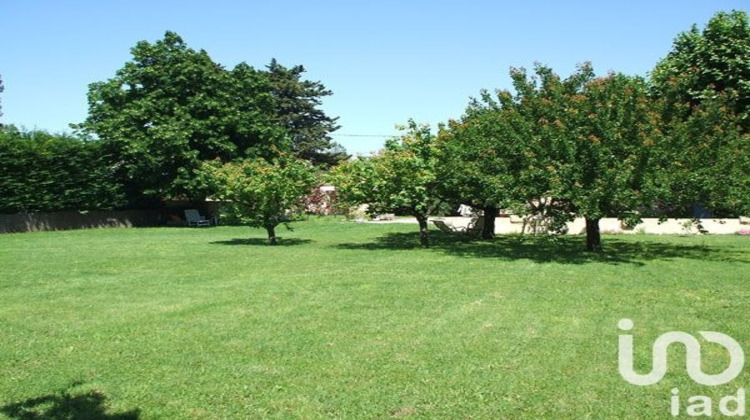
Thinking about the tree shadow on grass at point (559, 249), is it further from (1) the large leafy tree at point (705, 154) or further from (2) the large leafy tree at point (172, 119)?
(2) the large leafy tree at point (172, 119)

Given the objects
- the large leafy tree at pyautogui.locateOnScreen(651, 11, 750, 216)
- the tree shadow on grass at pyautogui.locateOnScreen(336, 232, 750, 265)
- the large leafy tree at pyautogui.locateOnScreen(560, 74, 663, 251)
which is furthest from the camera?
the tree shadow on grass at pyautogui.locateOnScreen(336, 232, 750, 265)

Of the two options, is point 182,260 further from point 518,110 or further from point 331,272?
point 518,110

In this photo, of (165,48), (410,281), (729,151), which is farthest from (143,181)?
(729,151)

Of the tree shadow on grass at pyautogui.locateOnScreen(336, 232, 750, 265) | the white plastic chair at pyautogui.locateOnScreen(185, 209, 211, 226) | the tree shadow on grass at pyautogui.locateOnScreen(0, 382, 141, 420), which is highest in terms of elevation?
the white plastic chair at pyautogui.locateOnScreen(185, 209, 211, 226)

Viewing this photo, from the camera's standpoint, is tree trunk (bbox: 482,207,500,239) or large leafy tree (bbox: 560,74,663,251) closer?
large leafy tree (bbox: 560,74,663,251)

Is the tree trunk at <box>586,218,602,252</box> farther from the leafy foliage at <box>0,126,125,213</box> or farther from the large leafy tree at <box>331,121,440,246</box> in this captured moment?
the leafy foliage at <box>0,126,125,213</box>

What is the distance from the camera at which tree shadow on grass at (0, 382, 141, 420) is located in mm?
4480

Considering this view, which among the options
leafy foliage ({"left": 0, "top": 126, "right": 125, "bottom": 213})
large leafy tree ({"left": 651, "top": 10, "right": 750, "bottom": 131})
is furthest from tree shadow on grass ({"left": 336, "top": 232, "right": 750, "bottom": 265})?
leafy foliage ({"left": 0, "top": 126, "right": 125, "bottom": 213})

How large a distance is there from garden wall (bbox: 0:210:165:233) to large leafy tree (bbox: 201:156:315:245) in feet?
40.6

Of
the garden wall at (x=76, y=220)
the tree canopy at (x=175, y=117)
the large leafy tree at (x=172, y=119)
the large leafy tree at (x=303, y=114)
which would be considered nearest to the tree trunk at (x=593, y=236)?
the tree canopy at (x=175, y=117)

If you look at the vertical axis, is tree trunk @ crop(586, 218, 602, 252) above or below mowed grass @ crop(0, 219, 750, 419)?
above

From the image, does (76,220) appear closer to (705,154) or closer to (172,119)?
(172,119)

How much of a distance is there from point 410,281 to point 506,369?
539cm

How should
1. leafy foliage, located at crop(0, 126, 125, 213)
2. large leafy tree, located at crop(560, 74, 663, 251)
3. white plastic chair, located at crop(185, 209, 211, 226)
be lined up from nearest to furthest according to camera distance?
large leafy tree, located at crop(560, 74, 663, 251) → leafy foliage, located at crop(0, 126, 125, 213) → white plastic chair, located at crop(185, 209, 211, 226)
